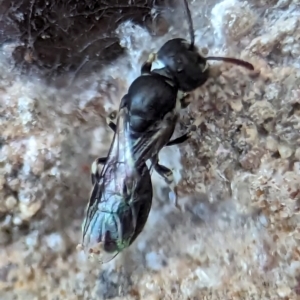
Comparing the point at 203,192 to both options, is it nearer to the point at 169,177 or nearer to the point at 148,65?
the point at 169,177

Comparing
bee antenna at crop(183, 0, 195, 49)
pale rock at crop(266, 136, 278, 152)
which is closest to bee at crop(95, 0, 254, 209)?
bee antenna at crop(183, 0, 195, 49)

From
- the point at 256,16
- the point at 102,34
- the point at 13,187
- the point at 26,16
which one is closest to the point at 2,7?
the point at 26,16

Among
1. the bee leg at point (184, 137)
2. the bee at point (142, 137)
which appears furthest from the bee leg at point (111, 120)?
the bee leg at point (184, 137)

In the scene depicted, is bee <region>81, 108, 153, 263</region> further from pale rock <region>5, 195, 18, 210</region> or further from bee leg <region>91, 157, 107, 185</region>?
pale rock <region>5, 195, 18, 210</region>

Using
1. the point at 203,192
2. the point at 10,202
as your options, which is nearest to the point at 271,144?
the point at 203,192

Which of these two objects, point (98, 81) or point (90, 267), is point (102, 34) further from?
point (90, 267)

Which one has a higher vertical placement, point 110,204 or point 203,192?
point 110,204
